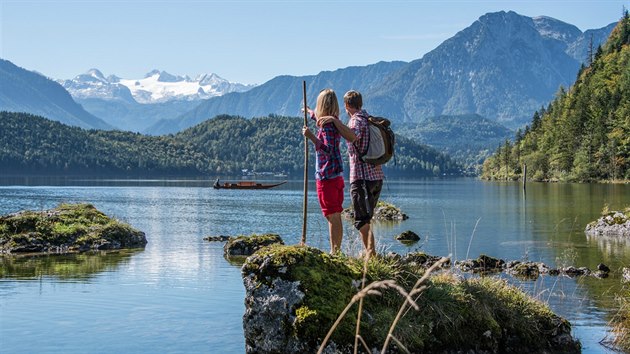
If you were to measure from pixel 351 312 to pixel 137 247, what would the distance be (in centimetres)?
2311

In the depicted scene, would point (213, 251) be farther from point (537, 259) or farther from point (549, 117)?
point (549, 117)

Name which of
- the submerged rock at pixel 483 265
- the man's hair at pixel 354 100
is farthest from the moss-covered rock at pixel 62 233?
Answer: the man's hair at pixel 354 100

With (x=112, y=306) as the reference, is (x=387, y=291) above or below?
above

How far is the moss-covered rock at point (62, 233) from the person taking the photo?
95.6 feet

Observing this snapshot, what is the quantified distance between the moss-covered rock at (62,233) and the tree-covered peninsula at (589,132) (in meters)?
112

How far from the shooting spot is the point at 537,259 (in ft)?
96.1

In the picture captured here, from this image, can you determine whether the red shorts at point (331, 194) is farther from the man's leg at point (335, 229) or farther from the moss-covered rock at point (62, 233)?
the moss-covered rock at point (62, 233)

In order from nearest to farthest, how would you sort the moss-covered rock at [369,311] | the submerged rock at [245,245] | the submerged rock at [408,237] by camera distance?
the moss-covered rock at [369,311], the submerged rock at [245,245], the submerged rock at [408,237]

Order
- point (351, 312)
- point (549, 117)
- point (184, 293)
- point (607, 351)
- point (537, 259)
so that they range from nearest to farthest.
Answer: point (351, 312) → point (607, 351) → point (184, 293) → point (537, 259) → point (549, 117)

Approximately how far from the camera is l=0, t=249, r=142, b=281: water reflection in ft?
68.5

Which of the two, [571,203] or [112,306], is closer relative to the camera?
[112,306]

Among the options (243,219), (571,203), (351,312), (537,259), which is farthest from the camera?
(571,203)

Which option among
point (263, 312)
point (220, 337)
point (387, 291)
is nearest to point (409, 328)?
point (387, 291)

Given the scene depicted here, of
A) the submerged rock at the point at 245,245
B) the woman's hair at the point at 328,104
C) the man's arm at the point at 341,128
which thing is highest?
the woman's hair at the point at 328,104
